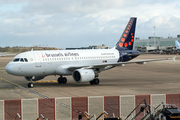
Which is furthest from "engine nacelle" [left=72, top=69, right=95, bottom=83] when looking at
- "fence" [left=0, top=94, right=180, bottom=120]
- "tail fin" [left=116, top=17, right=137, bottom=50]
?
"fence" [left=0, top=94, right=180, bottom=120]

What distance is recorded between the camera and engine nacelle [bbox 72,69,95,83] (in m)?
28.5

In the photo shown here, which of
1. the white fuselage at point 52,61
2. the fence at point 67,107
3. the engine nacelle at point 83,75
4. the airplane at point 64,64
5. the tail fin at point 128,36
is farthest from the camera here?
the tail fin at point 128,36

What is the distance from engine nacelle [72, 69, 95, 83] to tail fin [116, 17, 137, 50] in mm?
10717

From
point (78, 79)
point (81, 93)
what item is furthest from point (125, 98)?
point (78, 79)

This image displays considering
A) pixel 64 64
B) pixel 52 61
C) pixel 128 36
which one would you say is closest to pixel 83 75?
pixel 64 64

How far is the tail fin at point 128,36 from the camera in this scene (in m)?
39.3

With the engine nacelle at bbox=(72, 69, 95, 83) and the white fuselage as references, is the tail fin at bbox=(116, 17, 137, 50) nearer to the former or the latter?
the white fuselage

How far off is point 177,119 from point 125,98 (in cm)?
528

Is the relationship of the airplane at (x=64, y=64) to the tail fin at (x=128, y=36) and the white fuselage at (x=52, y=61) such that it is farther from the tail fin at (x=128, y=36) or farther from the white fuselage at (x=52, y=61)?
the tail fin at (x=128, y=36)

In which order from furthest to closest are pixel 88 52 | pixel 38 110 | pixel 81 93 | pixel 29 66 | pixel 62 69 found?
pixel 88 52, pixel 62 69, pixel 29 66, pixel 81 93, pixel 38 110

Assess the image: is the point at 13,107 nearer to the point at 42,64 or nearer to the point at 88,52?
the point at 42,64

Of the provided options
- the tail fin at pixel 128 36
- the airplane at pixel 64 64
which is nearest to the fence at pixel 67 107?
the airplane at pixel 64 64

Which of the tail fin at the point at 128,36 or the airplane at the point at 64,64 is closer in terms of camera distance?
the airplane at the point at 64,64

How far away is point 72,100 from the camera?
1558 centimetres
